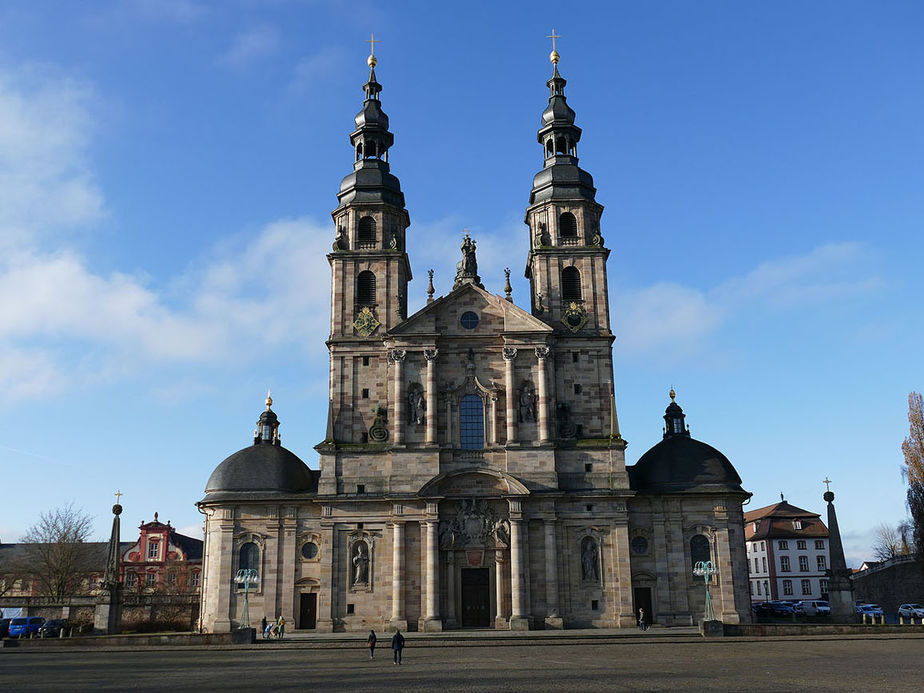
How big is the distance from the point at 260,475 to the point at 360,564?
744 cm

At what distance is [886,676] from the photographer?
23281mm

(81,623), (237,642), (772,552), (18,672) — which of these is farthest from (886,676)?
(772,552)

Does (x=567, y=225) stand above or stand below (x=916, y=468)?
above

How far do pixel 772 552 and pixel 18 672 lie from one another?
76.4m

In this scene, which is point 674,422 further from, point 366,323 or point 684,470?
point 366,323

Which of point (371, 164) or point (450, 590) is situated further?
point (371, 164)

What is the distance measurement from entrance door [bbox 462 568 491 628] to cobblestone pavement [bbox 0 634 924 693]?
9760mm

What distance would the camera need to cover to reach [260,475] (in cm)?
5134

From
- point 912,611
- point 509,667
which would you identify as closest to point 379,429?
point 509,667

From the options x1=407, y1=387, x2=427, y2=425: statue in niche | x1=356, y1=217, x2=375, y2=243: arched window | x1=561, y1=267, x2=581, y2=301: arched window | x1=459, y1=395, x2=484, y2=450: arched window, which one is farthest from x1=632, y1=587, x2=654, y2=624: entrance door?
x1=356, y1=217, x2=375, y2=243: arched window

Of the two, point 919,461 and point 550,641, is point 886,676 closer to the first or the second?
point 550,641

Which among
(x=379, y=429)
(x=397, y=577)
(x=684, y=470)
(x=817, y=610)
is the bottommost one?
(x=817, y=610)

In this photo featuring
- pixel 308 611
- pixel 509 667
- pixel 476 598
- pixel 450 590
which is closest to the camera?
pixel 509 667

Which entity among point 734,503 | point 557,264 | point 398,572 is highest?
point 557,264
